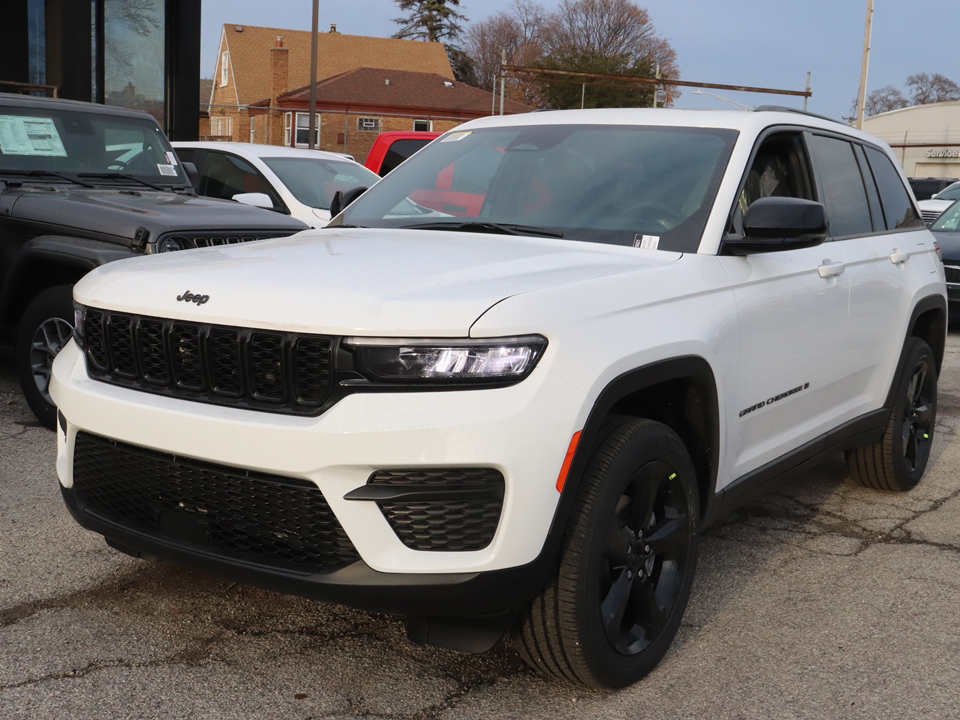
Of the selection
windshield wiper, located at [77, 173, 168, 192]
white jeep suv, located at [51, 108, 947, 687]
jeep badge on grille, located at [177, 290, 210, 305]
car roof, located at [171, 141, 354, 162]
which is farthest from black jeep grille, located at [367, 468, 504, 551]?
car roof, located at [171, 141, 354, 162]

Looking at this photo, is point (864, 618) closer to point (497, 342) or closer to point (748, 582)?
point (748, 582)

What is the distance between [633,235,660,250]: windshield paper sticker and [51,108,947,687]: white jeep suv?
0.01 meters

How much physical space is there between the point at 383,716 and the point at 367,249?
147 centimetres

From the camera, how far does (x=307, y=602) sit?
3.83 m

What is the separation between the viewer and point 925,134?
67188 mm

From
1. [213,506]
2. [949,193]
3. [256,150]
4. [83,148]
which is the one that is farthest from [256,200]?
[949,193]

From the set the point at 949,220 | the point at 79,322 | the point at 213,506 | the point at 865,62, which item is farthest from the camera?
the point at 865,62

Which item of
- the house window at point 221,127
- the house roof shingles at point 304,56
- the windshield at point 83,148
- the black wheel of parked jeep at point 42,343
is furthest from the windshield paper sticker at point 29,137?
the house window at point 221,127

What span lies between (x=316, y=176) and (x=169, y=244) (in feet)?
16.8

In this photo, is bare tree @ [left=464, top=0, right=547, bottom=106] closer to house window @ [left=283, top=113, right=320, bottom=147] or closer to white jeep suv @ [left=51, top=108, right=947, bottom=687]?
house window @ [left=283, top=113, right=320, bottom=147]

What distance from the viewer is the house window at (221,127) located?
58.5 meters

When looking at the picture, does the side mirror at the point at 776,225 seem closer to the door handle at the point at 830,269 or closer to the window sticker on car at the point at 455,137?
the door handle at the point at 830,269

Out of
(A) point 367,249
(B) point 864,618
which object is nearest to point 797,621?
(B) point 864,618

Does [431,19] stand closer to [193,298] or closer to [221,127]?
[221,127]
